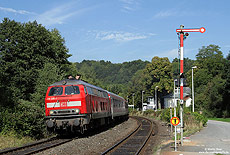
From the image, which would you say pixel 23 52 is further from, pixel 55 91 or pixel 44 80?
pixel 55 91

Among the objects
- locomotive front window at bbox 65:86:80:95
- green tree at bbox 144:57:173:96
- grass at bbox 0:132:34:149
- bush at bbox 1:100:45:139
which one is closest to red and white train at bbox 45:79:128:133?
locomotive front window at bbox 65:86:80:95

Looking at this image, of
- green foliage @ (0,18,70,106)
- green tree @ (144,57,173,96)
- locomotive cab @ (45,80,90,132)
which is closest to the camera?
locomotive cab @ (45,80,90,132)

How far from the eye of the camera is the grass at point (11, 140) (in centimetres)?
1329

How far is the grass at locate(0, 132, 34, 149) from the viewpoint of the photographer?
43.6 ft

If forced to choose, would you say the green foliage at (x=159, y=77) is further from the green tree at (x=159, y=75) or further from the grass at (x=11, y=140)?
the grass at (x=11, y=140)

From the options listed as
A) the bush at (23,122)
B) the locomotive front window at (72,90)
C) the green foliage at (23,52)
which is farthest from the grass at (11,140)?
the green foliage at (23,52)

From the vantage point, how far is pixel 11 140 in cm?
1410

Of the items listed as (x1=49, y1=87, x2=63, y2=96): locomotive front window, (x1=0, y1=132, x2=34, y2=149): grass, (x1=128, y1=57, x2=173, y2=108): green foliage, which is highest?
(x1=128, y1=57, x2=173, y2=108): green foliage

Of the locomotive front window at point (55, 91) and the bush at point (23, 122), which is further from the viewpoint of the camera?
the locomotive front window at point (55, 91)

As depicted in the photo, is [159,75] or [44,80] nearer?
[44,80]

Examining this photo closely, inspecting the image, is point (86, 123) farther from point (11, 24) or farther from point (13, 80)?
point (11, 24)

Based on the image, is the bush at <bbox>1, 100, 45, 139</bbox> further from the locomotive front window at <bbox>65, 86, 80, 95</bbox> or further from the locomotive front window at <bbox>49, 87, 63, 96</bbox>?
the locomotive front window at <bbox>65, 86, 80, 95</bbox>

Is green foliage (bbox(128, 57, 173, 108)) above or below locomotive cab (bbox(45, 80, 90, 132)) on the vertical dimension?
above

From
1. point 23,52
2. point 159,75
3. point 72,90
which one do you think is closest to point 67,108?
point 72,90
